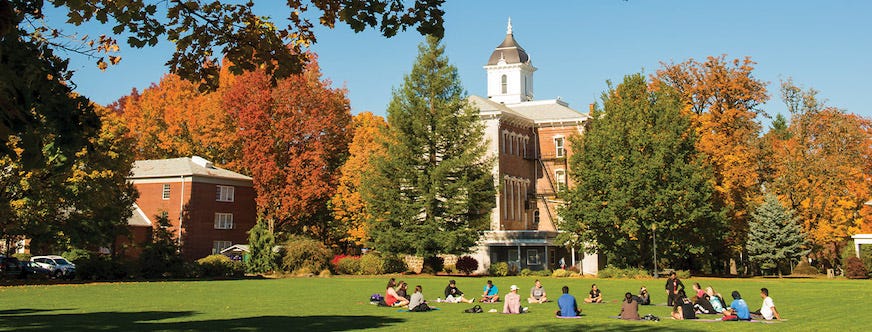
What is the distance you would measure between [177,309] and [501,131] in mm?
46709

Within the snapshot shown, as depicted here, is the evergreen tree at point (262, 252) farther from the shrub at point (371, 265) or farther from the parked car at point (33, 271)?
the parked car at point (33, 271)

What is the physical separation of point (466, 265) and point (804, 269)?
110 feet

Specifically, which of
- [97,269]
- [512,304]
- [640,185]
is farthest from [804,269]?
[512,304]

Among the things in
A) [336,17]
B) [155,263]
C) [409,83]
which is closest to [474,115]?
[409,83]

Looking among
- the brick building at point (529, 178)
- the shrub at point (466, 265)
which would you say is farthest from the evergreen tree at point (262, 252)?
the brick building at point (529, 178)

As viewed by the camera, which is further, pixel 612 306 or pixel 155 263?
pixel 155 263

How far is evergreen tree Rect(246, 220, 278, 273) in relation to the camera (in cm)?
5603

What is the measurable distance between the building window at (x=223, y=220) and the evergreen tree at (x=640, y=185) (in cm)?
2642

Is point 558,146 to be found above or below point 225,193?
above

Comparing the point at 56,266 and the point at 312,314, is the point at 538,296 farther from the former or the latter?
the point at 56,266

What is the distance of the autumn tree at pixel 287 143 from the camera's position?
216ft

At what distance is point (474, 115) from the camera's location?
193 ft

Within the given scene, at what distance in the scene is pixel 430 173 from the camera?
2251 inches

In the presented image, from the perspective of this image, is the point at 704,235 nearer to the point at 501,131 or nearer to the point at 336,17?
the point at 501,131
